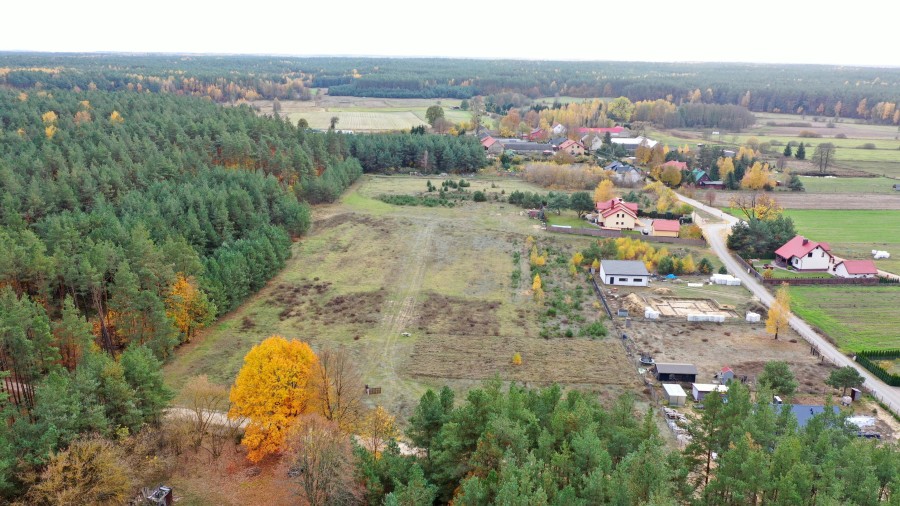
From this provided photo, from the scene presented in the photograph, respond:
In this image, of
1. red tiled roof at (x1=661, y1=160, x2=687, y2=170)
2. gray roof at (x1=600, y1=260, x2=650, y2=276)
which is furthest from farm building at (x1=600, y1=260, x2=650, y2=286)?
red tiled roof at (x1=661, y1=160, x2=687, y2=170)

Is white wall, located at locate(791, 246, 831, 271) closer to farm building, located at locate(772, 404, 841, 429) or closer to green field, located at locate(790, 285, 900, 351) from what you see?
green field, located at locate(790, 285, 900, 351)

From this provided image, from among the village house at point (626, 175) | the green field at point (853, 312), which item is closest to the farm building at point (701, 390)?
the green field at point (853, 312)

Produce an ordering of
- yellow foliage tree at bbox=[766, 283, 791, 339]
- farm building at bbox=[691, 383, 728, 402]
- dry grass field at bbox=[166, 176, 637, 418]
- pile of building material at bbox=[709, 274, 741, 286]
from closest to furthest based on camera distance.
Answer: farm building at bbox=[691, 383, 728, 402] → dry grass field at bbox=[166, 176, 637, 418] → yellow foliage tree at bbox=[766, 283, 791, 339] → pile of building material at bbox=[709, 274, 741, 286]

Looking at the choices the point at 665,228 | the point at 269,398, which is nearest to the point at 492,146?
the point at 665,228

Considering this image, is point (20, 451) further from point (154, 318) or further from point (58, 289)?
point (58, 289)

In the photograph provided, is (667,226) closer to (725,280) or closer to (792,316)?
(725,280)
